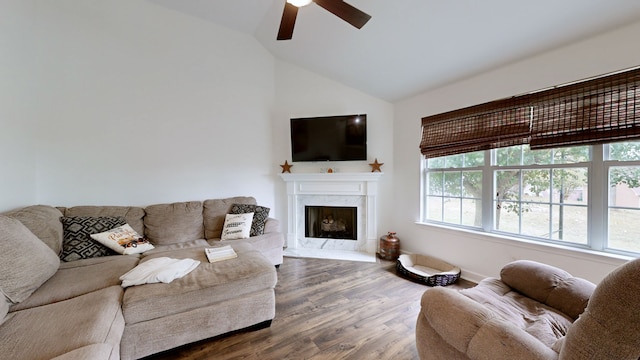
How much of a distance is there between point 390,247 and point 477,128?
1859mm

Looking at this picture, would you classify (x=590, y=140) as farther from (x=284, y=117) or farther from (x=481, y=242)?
(x=284, y=117)

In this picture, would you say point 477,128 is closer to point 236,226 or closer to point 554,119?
point 554,119

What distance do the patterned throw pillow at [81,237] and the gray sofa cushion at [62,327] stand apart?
937 millimetres

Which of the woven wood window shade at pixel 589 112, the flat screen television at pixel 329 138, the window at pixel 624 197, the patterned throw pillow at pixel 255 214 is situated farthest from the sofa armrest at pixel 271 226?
the window at pixel 624 197

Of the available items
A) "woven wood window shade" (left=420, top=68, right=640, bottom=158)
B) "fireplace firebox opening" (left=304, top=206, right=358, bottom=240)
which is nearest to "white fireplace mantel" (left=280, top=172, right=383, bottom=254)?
"fireplace firebox opening" (left=304, top=206, right=358, bottom=240)

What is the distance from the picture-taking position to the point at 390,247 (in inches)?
130

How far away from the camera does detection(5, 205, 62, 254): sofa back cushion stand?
194 cm

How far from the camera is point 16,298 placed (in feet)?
4.40

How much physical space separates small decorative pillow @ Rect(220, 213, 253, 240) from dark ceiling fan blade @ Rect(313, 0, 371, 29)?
2.34 m

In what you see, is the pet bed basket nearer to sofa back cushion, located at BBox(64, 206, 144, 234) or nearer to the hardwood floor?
the hardwood floor

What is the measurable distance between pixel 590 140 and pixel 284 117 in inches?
138

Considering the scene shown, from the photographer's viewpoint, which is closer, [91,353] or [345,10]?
[91,353]

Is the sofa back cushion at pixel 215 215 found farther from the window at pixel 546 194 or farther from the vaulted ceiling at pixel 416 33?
the window at pixel 546 194

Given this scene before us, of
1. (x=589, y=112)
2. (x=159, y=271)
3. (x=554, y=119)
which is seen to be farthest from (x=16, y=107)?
(x=589, y=112)
